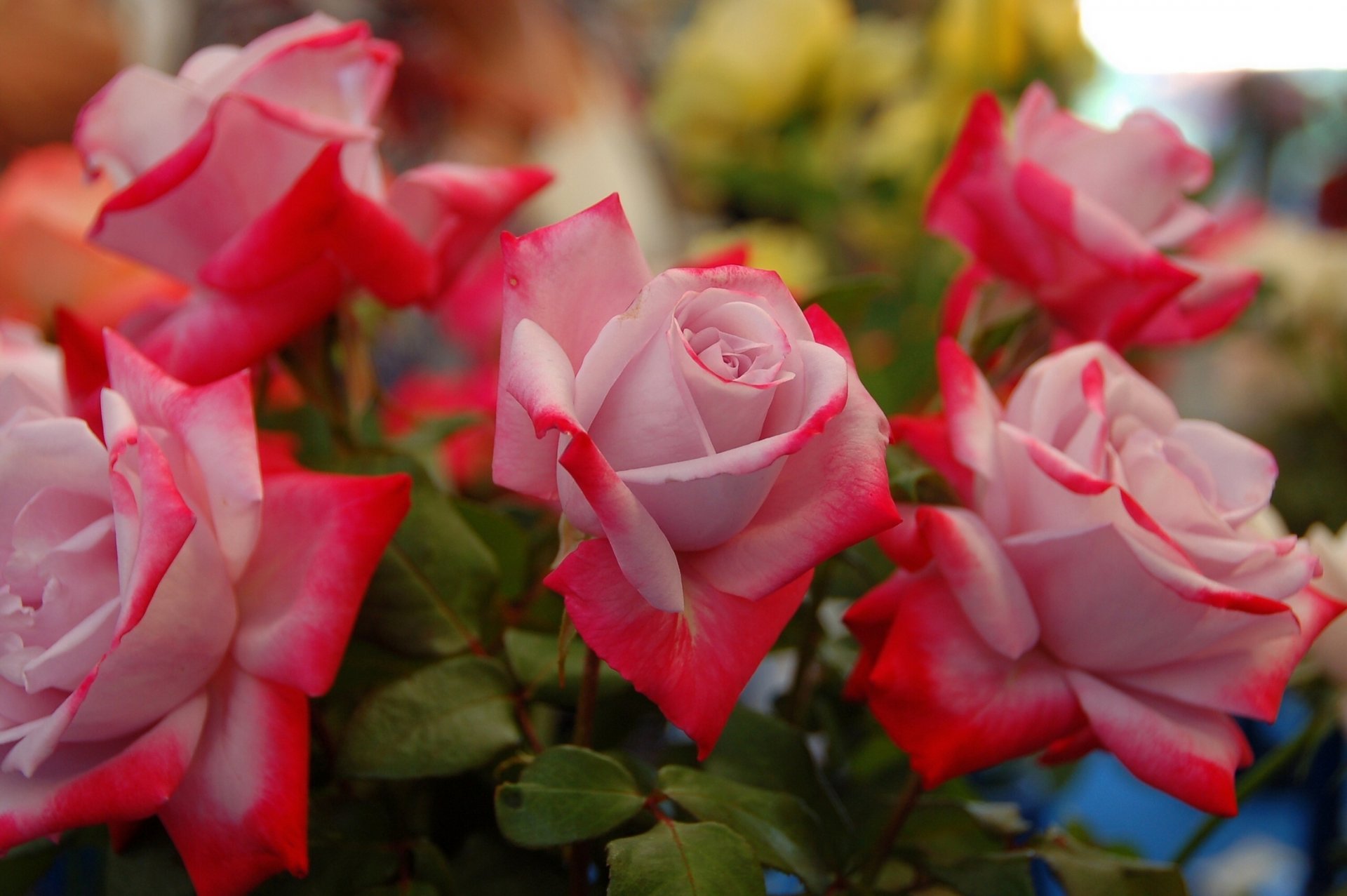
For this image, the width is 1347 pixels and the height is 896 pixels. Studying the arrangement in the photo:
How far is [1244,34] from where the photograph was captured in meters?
2.32

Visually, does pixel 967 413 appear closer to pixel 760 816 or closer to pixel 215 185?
pixel 760 816

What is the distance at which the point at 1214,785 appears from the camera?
0.22m

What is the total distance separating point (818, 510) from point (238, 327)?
0.18 meters

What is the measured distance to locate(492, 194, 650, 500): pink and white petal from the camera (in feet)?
0.62

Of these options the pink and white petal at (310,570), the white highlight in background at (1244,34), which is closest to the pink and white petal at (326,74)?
the pink and white petal at (310,570)

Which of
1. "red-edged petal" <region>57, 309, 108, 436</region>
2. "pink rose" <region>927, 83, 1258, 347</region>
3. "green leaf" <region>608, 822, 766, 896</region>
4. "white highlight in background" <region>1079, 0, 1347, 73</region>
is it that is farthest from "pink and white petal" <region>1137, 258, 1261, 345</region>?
"white highlight in background" <region>1079, 0, 1347, 73</region>

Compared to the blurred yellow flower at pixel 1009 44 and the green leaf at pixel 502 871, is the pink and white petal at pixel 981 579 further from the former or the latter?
the blurred yellow flower at pixel 1009 44

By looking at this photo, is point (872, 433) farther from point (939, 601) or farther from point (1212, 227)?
point (1212, 227)

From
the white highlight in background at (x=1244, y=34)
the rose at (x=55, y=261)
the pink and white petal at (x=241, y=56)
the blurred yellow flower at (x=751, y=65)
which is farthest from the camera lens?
the white highlight in background at (x=1244, y=34)

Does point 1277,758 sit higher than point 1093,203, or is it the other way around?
point 1093,203

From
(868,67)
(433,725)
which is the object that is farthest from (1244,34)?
(433,725)

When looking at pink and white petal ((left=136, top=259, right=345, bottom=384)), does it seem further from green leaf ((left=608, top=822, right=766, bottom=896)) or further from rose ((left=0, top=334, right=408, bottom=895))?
green leaf ((left=608, top=822, right=766, bottom=896))

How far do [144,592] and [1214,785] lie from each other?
234mm

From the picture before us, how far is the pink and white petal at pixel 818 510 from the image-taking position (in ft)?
0.59
